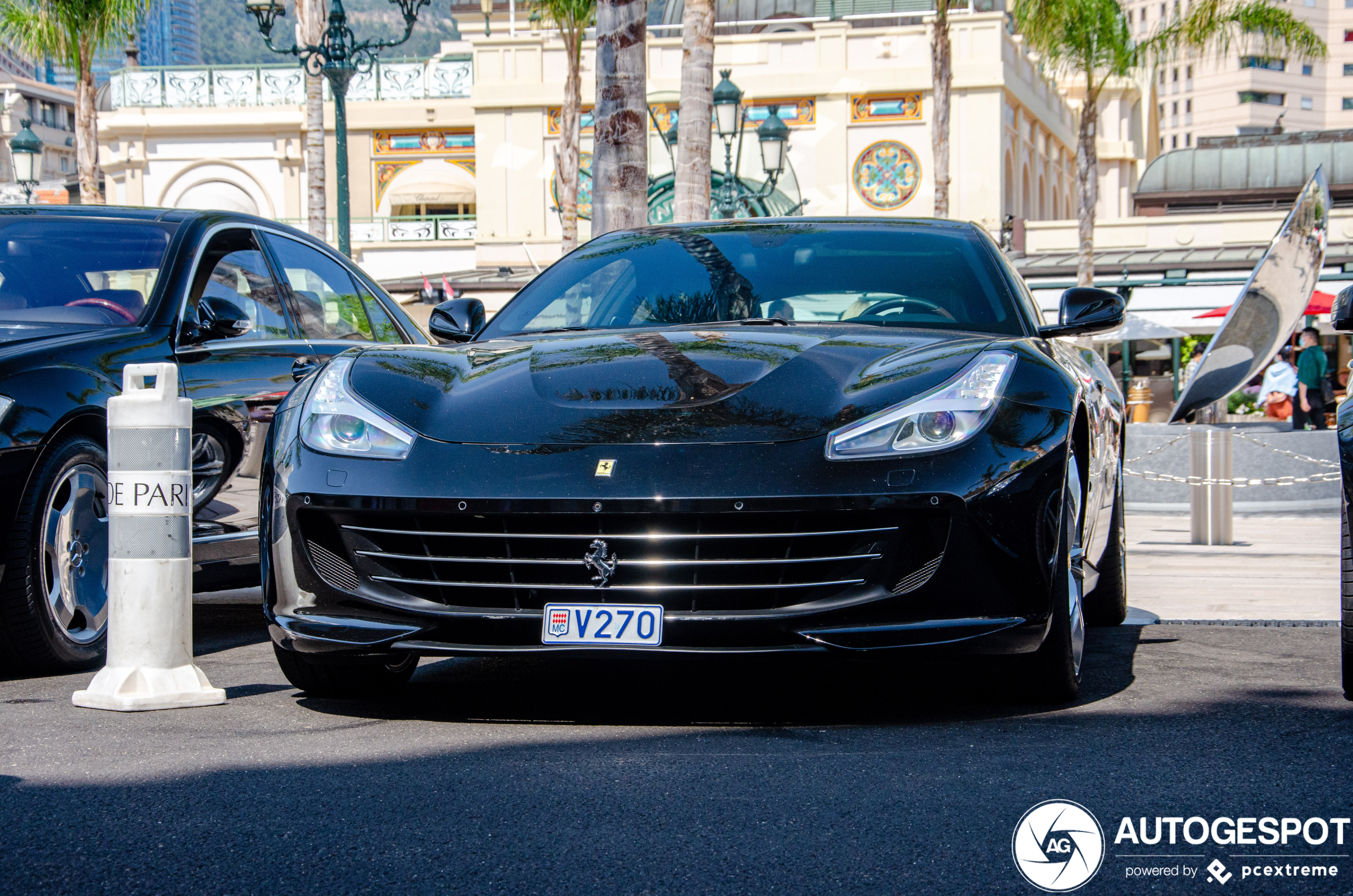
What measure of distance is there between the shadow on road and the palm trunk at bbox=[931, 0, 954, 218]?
2550cm

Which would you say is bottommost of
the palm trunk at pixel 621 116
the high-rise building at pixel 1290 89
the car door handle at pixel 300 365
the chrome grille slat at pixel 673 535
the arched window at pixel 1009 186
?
the chrome grille slat at pixel 673 535

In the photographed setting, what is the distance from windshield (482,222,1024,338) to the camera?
15.9 ft

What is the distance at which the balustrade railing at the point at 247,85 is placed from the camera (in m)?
43.2

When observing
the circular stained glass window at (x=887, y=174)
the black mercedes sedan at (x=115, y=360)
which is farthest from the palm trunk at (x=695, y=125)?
the circular stained glass window at (x=887, y=174)

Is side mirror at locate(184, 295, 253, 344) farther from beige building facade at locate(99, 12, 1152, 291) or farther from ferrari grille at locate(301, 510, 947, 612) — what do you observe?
beige building facade at locate(99, 12, 1152, 291)

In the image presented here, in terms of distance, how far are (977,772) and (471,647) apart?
1.24 m

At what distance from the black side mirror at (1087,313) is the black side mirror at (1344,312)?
613mm

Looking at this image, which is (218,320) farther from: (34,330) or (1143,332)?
(1143,332)

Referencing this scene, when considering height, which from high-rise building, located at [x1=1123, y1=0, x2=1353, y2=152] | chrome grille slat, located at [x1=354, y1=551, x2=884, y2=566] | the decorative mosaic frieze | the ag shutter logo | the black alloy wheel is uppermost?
high-rise building, located at [x1=1123, y1=0, x2=1353, y2=152]

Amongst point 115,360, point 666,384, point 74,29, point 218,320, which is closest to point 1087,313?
point 666,384

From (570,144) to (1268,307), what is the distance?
22232mm

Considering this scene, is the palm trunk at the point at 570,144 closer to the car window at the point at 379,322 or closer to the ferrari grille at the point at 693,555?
the car window at the point at 379,322

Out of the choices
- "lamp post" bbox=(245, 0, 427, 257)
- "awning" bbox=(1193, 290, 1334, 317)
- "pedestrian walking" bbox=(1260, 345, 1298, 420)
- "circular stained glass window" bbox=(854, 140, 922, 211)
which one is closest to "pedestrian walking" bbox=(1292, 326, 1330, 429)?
"pedestrian walking" bbox=(1260, 345, 1298, 420)

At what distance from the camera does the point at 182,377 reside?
5352mm
